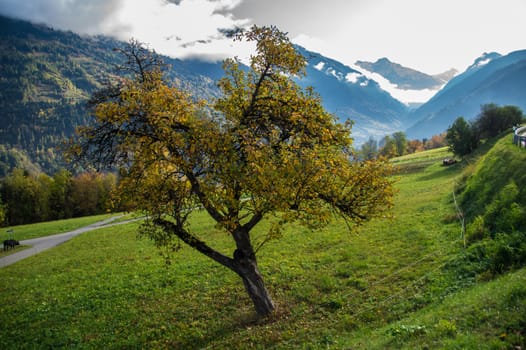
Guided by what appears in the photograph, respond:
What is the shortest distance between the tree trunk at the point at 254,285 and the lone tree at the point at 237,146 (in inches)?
117

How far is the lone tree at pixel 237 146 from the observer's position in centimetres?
1255

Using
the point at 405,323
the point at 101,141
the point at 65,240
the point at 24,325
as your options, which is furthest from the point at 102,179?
the point at 405,323

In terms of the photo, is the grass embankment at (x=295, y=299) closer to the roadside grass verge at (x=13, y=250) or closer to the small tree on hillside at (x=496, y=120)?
the roadside grass verge at (x=13, y=250)

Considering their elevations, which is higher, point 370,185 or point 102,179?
point 102,179

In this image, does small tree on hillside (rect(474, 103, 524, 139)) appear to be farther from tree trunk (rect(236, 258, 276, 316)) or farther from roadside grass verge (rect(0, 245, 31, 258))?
roadside grass verge (rect(0, 245, 31, 258))

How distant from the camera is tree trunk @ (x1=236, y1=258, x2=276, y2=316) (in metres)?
15.8

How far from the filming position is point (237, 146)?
13.8 metres

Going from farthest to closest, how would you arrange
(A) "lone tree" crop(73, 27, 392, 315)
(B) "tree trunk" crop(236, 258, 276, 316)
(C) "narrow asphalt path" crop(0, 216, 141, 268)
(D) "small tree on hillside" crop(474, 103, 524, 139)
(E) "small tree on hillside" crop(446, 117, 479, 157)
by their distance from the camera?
(D) "small tree on hillside" crop(474, 103, 524, 139) → (E) "small tree on hillside" crop(446, 117, 479, 157) → (C) "narrow asphalt path" crop(0, 216, 141, 268) → (B) "tree trunk" crop(236, 258, 276, 316) → (A) "lone tree" crop(73, 27, 392, 315)

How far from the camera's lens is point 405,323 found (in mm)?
12234

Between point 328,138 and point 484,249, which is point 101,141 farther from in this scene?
point 484,249

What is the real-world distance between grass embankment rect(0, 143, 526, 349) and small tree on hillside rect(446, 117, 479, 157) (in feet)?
166

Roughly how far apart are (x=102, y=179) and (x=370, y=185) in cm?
11860

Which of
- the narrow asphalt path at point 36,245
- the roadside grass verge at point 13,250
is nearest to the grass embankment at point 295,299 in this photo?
the narrow asphalt path at point 36,245

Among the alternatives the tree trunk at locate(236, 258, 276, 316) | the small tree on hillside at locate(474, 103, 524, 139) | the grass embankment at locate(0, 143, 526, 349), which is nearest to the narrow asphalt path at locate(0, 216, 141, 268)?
the grass embankment at locate(0, 143, 526, 349)
